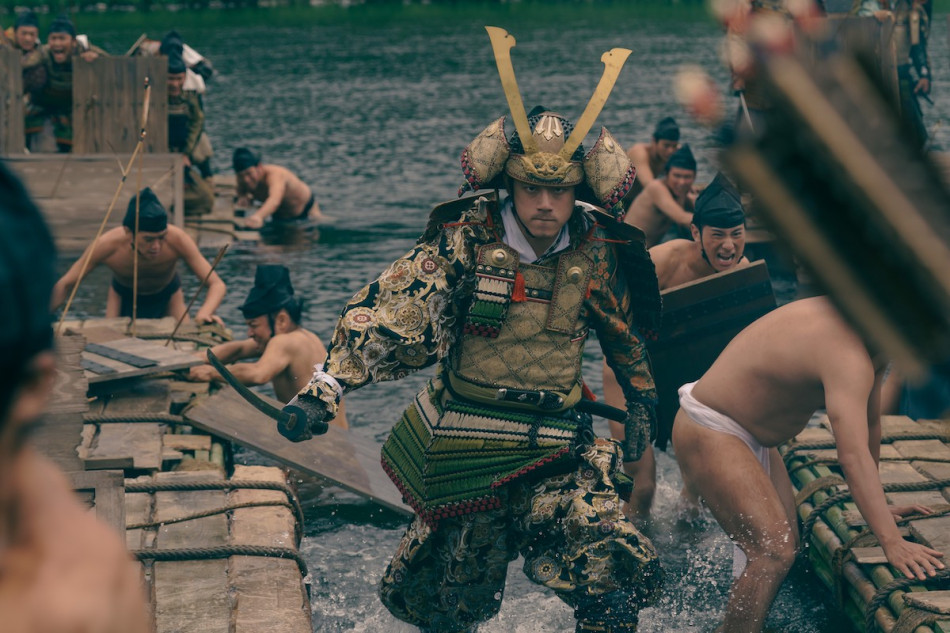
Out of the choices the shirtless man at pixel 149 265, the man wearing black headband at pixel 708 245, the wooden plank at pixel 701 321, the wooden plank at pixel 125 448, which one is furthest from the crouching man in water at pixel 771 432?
the shirtless man at pixel 149 265

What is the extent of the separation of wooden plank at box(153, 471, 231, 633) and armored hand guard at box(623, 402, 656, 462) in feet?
5.37

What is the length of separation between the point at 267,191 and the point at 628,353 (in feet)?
35.0

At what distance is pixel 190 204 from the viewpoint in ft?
49.1

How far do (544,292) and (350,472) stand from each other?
2407mm

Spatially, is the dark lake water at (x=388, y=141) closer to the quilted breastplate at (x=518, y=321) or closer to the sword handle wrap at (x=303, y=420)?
the quilted breastplate at (x=518, y=321)

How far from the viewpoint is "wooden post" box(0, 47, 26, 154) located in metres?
13.4

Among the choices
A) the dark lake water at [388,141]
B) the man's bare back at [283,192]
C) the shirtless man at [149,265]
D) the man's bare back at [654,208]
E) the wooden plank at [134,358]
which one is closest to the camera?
the dark lake water at [388,141]

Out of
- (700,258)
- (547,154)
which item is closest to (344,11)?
(700,258)

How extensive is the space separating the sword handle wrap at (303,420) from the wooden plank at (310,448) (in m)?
2.30

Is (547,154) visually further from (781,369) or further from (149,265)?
(149,265)

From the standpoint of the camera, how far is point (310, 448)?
7.23m

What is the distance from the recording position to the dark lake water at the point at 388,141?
6.41 m

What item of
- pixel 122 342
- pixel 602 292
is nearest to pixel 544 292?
pixel 602 292

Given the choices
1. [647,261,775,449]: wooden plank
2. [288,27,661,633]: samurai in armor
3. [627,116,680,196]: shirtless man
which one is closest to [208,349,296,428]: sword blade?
[288,27,661,633]: samurai in armor
